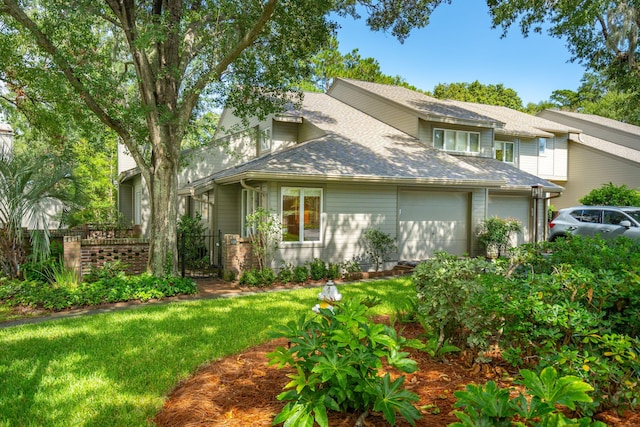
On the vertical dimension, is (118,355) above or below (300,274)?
below

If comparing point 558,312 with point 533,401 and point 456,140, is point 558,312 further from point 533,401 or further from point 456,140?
point 456,140

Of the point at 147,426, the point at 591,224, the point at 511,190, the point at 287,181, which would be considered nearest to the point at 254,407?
the point at 147,426

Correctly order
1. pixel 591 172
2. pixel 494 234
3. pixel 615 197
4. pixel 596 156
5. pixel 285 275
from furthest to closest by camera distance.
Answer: pixel 591 172, pixel 596 156, pixel 615 197, pixel 494 234, pixel 285 275

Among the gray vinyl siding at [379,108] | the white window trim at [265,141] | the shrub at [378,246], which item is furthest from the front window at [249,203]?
the gray vinyl siding at [379,108]

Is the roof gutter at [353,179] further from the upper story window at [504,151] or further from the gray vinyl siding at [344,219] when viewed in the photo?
Answer: the upper story window at [504,151]

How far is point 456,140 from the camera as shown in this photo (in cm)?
1717

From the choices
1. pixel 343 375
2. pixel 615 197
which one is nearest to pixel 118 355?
pixel 343 375

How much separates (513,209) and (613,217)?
385 cm

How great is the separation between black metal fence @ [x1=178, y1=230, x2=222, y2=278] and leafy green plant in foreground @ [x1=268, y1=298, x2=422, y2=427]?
934 cm

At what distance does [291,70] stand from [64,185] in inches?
262

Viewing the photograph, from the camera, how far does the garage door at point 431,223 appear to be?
1362 centimetres

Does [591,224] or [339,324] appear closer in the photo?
[339,324]

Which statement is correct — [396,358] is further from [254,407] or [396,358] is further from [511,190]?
[511,190]

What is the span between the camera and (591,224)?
13.7 metres
